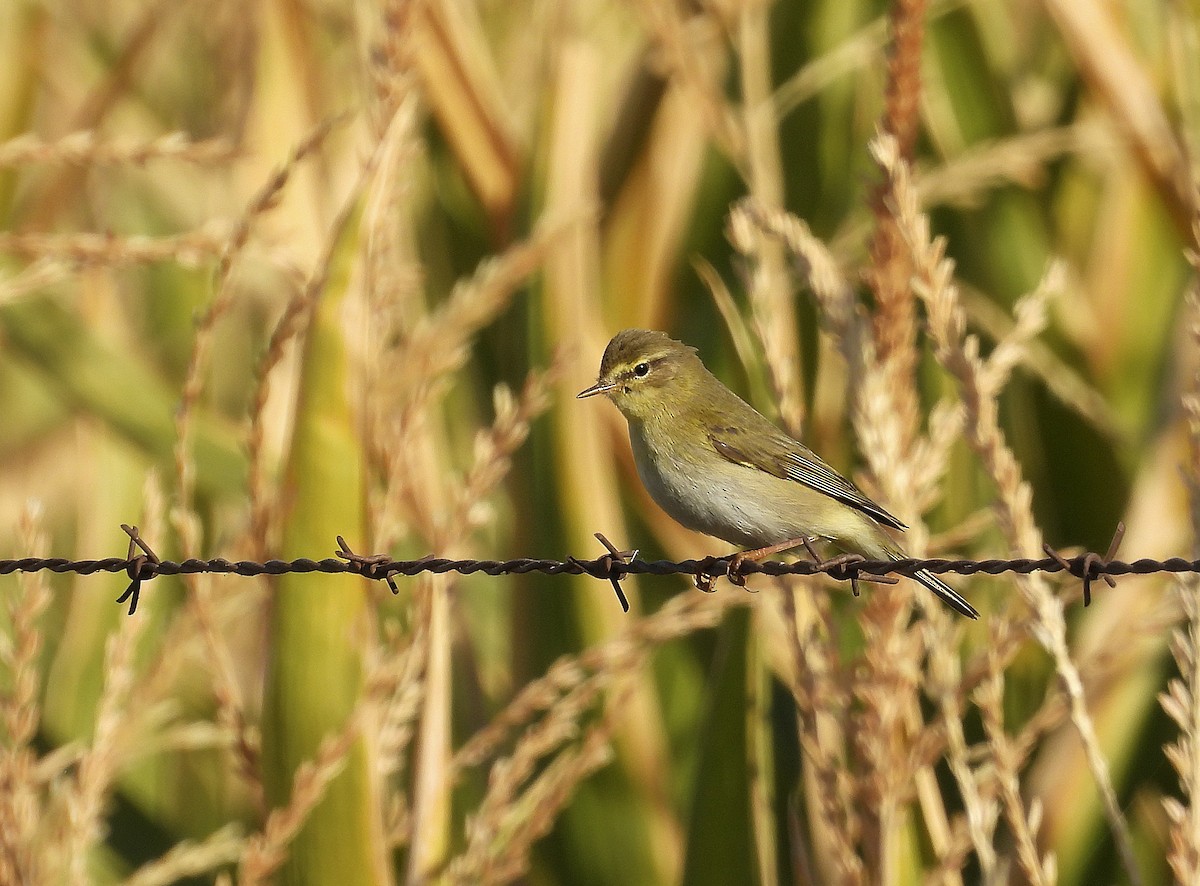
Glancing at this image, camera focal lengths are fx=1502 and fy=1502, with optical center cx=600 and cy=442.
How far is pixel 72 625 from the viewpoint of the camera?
3912mm

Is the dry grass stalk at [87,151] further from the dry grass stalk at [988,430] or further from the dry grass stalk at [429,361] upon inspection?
the dry grass stalk at [988,430]

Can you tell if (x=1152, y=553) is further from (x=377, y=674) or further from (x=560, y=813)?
(x=377, y=674)

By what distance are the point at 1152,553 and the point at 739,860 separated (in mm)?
1132

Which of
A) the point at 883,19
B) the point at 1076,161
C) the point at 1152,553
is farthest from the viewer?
the point at 1076,161

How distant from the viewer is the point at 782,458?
319 centimetres

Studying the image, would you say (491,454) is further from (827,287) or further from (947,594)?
(947,594)

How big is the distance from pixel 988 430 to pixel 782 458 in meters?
0.88

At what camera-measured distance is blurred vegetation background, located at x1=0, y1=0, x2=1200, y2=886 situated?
8.39 ft

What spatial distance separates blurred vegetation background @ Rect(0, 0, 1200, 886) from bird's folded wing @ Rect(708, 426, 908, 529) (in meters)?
0.15

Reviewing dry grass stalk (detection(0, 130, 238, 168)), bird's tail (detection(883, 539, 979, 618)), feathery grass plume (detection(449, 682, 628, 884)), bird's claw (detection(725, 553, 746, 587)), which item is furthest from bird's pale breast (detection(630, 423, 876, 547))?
dry grass stalk (detection(0, 130, 238, 168))

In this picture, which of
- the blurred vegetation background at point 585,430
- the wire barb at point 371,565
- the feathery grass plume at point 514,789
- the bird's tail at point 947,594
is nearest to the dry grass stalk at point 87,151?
the blurred vegetation background at point 585,430

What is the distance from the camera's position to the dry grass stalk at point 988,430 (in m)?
2.35

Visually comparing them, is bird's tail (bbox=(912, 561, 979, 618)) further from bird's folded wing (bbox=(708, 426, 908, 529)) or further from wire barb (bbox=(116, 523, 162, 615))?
wire barb (bbox=(116, 523, 162, 615))

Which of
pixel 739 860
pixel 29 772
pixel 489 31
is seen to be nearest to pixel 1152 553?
pixel 739 860
